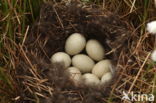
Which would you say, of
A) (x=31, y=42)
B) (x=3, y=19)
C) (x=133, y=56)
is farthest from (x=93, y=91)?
(x=3, y=19)

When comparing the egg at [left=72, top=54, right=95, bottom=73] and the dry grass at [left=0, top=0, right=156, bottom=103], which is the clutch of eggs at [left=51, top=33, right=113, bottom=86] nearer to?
the egg at [left=72, top=54, right=95, bottom=73]

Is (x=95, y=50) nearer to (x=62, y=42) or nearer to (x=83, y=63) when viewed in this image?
(x=83, y=63)

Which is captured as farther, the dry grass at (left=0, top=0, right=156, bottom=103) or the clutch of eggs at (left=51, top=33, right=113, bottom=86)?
the clutch of eggs at (left=51, top=33, right=113, bottom=86)

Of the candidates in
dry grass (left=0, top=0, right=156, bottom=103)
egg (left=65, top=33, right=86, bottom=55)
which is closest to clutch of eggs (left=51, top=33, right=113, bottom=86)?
egg (left=65, top=33, right=86, bottom=55)

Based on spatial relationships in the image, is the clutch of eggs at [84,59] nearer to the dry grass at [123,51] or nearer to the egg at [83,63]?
the egg at [83,63]

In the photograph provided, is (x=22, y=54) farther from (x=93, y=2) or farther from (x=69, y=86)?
(x=93, y=2)

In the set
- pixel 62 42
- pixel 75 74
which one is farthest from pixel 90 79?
pixel 62 42
